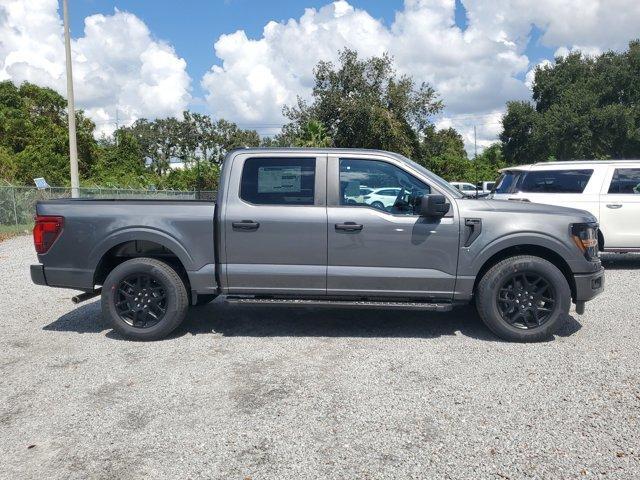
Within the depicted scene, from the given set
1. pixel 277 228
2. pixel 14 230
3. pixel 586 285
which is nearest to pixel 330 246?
pixel 277 228

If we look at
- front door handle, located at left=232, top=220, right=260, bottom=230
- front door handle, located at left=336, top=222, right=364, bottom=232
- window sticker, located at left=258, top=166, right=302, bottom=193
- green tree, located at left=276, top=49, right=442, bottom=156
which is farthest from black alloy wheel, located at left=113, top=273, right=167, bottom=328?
green tree, located at left=276, top=49, right=442, bottom=156

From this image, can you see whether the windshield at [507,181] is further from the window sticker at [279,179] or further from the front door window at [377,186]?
the window sticker at [279,179]

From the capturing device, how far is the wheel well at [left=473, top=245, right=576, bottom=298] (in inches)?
212

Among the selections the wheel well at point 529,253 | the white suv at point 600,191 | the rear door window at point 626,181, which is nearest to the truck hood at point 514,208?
the wheel well at point 529,253

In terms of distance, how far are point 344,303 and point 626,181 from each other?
21.8 feet

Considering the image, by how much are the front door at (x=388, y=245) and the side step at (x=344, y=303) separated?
89mm

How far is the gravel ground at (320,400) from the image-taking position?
3.15 m

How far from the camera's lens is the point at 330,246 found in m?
5.27

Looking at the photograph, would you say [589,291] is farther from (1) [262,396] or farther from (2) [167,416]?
(2) [167,416]

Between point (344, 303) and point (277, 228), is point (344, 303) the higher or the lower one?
the lower one

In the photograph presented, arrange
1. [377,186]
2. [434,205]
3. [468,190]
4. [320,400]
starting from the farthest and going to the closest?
[468,190] → [377,186] → [434,205] → [320,400]

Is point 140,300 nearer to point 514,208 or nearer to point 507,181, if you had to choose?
point 514,208

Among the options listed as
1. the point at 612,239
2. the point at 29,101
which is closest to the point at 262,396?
the point at 612,239

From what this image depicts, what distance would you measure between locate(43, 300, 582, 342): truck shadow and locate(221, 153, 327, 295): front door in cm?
55
